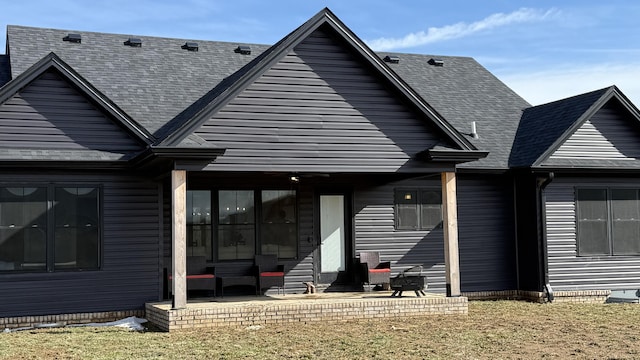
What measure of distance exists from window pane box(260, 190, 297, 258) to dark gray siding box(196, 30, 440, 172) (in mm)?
2725

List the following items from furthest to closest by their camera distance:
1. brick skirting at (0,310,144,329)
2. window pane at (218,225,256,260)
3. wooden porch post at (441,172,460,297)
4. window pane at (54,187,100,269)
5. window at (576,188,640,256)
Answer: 1. window at (576,188,640,256)
2. window pane at (218,225,256,260)
3. wooden porch post at (441,172,460,297)
4. window pane at (54,187,100,269)
5. brick skirting at (0,310,144,329)

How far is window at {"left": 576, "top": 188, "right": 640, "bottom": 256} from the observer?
17.3m

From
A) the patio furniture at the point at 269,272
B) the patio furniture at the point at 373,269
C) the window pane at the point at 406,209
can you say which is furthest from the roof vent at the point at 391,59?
the patio furniture at the point at 269,272

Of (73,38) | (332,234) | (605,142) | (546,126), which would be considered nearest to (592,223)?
(605,142)

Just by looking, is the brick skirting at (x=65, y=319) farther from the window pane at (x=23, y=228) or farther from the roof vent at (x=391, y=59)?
the roof vent at (x=391, y=59)

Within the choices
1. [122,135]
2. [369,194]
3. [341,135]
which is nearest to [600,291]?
[369,194]

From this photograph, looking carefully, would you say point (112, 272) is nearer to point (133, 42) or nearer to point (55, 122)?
point (55, 122)

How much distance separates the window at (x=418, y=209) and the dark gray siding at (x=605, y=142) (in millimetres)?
2906

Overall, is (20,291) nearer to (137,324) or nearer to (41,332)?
(41,332)

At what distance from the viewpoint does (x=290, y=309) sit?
13172 mm

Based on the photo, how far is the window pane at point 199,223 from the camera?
50.9ft

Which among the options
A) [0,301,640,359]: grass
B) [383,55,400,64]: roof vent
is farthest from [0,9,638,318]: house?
[0,301,640,359]: grass

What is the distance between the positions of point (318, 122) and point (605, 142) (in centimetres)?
766

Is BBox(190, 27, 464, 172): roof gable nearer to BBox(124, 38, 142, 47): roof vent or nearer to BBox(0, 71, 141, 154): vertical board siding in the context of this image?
BBox(0, 71, 141, 154): vertical board siding
